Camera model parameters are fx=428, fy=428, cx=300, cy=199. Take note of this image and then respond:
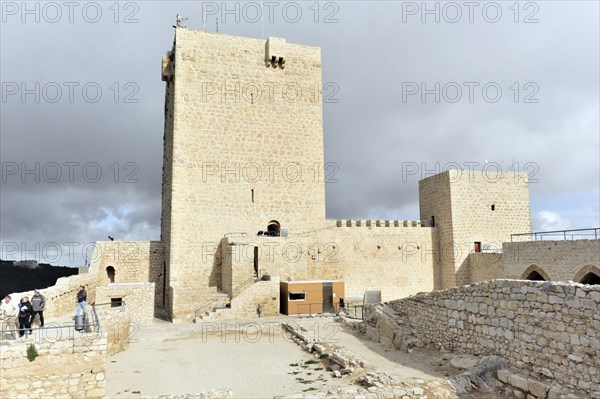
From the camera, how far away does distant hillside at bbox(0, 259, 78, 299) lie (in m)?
32.3

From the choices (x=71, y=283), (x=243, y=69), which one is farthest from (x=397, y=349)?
(x=243, y=69)

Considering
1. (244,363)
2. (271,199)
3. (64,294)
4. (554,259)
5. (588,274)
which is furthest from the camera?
(271,199)

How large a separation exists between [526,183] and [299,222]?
12462mm

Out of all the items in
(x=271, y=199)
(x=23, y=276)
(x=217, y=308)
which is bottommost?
(x=23, y=276)

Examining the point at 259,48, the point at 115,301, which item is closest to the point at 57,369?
the point at 115,301

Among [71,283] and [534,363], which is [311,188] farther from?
[534,363]

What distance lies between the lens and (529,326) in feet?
25.2

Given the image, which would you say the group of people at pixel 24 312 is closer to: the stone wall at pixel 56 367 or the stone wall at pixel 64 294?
the stone wall at pixel 64 294

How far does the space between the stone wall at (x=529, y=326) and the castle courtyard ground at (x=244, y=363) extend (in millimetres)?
773

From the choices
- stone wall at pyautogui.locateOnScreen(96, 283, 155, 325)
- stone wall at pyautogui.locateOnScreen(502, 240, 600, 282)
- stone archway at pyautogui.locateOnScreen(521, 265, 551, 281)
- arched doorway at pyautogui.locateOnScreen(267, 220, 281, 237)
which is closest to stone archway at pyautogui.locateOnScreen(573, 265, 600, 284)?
stone wall at pyautogui.locateOnScreen(502, 240, 600, 282)

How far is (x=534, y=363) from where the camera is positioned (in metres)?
7.54

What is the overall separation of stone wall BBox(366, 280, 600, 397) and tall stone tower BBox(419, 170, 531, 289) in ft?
38.0

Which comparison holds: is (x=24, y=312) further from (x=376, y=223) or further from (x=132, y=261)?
(x=376, y=223)

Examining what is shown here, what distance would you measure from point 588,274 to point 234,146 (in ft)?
48.7
